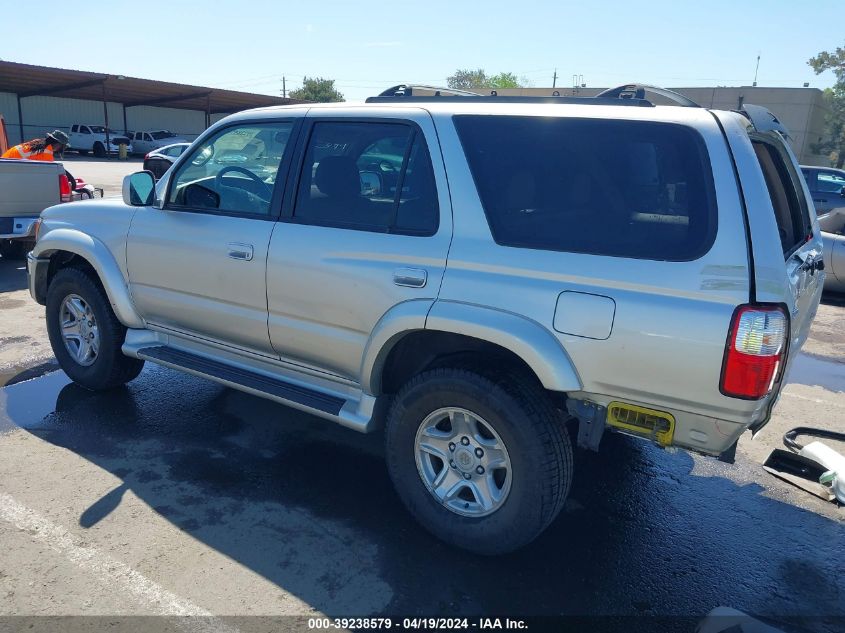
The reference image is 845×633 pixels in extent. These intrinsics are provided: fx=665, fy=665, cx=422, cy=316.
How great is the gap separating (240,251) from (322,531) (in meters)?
1.61

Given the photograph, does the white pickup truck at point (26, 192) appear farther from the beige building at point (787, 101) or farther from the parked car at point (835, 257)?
the beige building at point (787, 101)

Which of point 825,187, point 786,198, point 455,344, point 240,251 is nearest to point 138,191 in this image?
point 240,251

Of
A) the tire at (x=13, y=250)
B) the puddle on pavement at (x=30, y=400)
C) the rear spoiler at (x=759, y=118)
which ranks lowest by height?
the puddle on pavement at (x=30, y=400)

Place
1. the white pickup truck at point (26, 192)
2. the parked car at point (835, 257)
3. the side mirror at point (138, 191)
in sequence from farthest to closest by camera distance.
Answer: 1. the parked car at point (835, 257)
2. the white pickup truck at point (26, 192)
3. the side mirror at point (138, 191)

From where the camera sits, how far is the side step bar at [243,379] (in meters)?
3.61

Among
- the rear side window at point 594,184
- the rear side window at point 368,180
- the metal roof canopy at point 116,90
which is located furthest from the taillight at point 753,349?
the metal roof canopy at point 116,90

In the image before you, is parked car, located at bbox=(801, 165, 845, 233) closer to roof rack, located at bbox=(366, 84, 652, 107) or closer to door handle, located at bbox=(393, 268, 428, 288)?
roof rack, located at bbox=(366, 84, 652, 107)

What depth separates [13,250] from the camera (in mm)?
9891

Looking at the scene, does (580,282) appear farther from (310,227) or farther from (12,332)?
(12,332)

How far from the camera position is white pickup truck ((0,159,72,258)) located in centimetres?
845

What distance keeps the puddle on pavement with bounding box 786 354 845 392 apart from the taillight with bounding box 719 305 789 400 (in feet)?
12.2

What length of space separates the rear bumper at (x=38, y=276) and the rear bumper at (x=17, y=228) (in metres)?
4.34

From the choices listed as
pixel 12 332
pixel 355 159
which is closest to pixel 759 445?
pixel 355 159

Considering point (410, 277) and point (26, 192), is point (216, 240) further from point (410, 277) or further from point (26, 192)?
point (26, 192)
